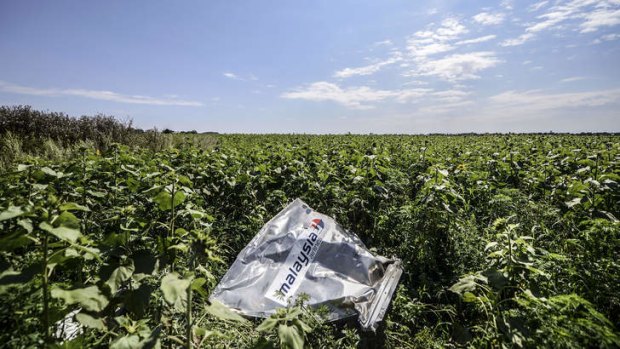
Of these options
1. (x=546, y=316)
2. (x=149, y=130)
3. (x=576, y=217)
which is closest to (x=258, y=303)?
(x=546, y=316)

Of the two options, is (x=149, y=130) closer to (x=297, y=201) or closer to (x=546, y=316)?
(x=297, y=201)

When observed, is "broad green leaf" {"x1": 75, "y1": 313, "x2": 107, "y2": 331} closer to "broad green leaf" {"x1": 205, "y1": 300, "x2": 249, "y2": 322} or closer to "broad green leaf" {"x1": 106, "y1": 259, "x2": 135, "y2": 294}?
"broad green leaf" {"x1": 106, "y1": 259, "x2": 135, "y2": 294}

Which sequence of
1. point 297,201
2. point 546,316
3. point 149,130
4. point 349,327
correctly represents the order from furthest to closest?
point 149,130 < point 297,201 < point 349,327 < point 546,316

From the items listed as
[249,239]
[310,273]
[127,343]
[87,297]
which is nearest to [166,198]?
[87,297]

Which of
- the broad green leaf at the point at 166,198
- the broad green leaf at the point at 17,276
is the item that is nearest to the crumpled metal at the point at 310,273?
the broad green leaf at the point at 166,198

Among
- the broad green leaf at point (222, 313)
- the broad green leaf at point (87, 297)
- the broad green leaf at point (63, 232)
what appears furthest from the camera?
the broad green leaf at point (222, 313)

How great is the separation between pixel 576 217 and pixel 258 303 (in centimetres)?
350

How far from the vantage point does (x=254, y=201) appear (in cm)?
471

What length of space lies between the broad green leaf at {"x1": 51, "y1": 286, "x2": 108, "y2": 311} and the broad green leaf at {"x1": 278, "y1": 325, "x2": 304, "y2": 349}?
745 mm

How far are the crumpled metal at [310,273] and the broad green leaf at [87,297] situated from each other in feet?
4.02

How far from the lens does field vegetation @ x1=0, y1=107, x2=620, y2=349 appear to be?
1397 mm

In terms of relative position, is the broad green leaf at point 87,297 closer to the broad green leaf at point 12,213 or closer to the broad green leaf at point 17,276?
the broad green leaf at point 17,276

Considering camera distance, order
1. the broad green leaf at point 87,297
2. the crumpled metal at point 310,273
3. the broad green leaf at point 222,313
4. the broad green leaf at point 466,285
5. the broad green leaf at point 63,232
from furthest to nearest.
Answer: the crumpled metal at point 310,273
the broad green leaf at point 466,285
the broad green leaf at point 222,313
the broad green leaf at point 87,297
the broad green leaf at point 63,232

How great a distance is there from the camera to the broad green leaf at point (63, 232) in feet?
3.73
